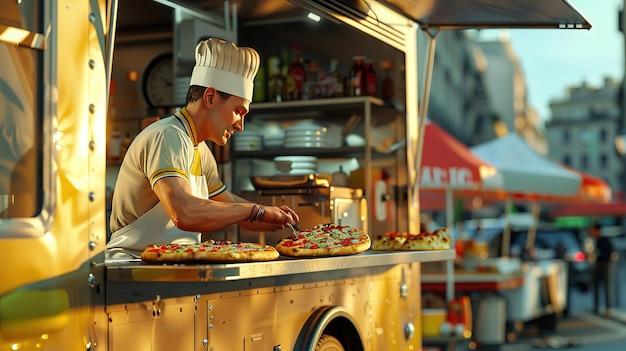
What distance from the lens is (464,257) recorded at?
13992mm

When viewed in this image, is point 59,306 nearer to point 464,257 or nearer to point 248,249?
point 248,249

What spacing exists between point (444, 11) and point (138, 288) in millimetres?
3718

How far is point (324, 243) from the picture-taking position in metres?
4.98

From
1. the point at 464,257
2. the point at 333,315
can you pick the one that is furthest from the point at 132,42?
the point at 464,257

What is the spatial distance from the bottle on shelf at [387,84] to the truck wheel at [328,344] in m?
2.46

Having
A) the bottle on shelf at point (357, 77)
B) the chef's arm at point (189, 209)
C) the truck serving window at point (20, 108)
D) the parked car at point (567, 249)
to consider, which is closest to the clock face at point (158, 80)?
the bottle on shelf at point (357, 77)

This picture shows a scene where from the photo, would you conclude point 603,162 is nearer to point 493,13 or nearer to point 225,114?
point 493,13

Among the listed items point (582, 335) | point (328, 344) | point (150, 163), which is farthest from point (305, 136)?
point (582, 335)

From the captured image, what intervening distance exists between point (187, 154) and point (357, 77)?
10.8 feet

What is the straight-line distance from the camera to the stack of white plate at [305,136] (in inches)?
300

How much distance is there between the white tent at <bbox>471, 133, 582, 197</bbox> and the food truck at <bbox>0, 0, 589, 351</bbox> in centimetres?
662

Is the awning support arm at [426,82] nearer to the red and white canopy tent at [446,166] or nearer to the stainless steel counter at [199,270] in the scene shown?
the stainless steel counter at [199,270]

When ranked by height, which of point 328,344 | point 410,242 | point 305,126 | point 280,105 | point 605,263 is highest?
point 280,105

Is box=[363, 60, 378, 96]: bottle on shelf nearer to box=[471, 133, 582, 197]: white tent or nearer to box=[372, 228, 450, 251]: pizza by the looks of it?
box=[372, 228, 450, 251]: pizza
